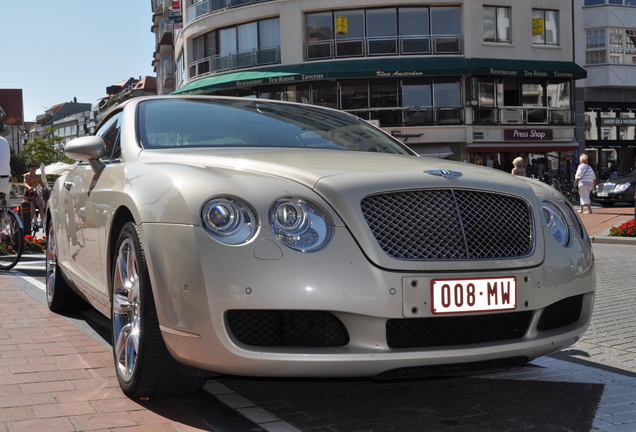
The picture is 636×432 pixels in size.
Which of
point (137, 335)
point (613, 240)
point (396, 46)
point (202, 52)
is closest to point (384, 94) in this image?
point (396, 46)

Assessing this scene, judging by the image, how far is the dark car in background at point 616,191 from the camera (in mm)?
25453

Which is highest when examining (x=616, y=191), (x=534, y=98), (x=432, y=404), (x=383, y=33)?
(x=383, y=33)

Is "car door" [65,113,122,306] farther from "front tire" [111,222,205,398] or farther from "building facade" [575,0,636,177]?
"building facade" [575,0,636,177]

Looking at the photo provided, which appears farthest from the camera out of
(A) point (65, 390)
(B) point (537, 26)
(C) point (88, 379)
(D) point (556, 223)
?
(B) point (537, 26)

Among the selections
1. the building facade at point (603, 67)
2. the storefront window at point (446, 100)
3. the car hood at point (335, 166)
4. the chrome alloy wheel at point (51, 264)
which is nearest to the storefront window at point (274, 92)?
the storefront window at point (446, 100)

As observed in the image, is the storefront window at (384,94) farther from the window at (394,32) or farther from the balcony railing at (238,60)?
the balcony railing at (238,60)

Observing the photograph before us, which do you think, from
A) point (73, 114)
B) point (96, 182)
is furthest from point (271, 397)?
point (73, 114)

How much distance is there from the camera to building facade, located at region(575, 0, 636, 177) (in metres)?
39.6

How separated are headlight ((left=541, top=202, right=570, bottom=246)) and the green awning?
31980 mm

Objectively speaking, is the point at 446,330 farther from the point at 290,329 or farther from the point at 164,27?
the point at 164,27

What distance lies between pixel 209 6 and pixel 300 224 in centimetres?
3952

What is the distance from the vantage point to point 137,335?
3602 mm

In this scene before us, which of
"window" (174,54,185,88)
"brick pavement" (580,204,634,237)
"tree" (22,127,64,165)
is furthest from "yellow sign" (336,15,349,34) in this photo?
"tree" (22,127,64,165)

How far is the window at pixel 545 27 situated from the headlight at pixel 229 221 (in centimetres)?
3725
